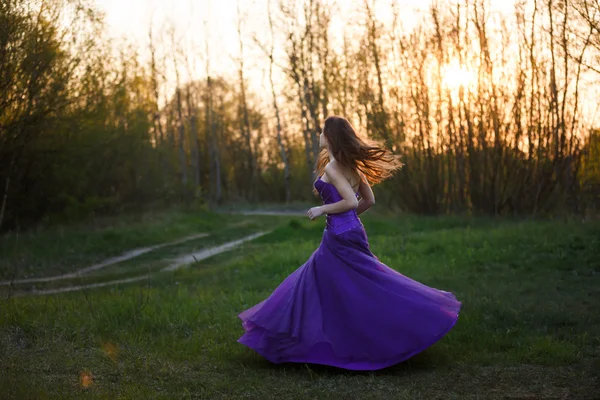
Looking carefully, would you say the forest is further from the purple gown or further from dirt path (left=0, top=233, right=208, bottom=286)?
the purple gown

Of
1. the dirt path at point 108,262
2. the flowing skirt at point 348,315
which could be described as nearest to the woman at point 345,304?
the flowing skirt at point 348,315

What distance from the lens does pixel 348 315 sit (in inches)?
216

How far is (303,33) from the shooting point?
31.8 metres

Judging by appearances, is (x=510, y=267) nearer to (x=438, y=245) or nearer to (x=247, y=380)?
(x=438, y=245)

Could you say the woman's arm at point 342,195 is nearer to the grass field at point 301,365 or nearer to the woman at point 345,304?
the woman at point 345,304

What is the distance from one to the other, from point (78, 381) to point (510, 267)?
7.16 meters

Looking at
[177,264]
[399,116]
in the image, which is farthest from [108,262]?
[399,116]

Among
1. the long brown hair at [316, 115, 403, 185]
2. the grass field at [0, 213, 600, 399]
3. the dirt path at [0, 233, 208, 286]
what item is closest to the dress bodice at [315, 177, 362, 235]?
the long brown hair at [316, 115, 403, 185]

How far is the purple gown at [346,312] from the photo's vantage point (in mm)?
5398

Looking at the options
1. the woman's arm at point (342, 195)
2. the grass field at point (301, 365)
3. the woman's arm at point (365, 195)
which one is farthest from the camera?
the woman's arm at point (365, 195)

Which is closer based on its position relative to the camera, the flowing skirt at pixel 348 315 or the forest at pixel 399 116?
the flowing skirt at pixel 348 315

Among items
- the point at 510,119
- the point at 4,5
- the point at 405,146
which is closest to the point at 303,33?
the point at 405,146

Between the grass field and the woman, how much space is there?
0.65 ft

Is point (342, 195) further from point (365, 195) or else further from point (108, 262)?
point (108, 262)
